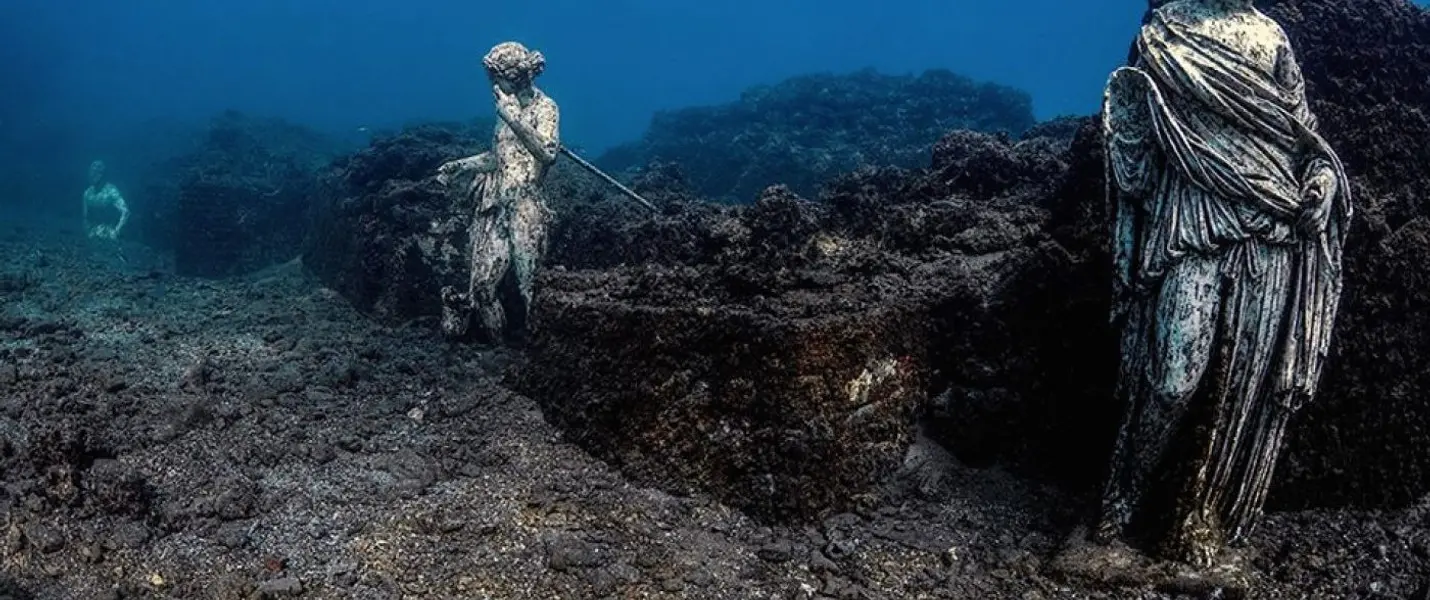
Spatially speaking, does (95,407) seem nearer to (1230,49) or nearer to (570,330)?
(570,330)

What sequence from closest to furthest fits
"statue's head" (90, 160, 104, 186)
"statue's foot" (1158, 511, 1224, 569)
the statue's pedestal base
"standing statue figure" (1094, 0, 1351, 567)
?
"standing statue figure" (1094, 0, 1351, 567) → the statue's pedestal base → "statue's foot" (1158, 511, 1224, 569) → "statue's head" (90, 160, 104, 186)

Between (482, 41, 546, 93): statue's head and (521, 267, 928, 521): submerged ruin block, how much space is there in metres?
3.73

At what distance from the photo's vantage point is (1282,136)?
3.94m

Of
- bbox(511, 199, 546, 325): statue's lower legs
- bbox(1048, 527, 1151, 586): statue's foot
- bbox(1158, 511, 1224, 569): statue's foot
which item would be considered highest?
bbox(511, 199, 546, 325): statue's lower legs

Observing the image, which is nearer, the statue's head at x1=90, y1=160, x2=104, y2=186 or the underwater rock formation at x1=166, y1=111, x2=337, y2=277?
the underwater rock formation at x1=166, y1=111, x2=337, y2=277

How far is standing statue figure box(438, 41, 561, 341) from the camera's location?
8.81 metres

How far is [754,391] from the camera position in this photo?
202 inches

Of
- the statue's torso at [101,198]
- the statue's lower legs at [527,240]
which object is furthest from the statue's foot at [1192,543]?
the statue's torso at [101,198]

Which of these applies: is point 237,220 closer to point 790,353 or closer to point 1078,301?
point 790,353

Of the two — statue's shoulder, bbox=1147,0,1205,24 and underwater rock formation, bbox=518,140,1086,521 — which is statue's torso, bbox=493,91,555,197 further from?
statue's shoulder, bbox=1147,0,1205,24

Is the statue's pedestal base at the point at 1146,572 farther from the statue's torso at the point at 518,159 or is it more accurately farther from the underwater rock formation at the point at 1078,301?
the statue's torso at the point at 518,159

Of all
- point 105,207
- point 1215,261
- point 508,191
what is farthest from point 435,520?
point 105,207

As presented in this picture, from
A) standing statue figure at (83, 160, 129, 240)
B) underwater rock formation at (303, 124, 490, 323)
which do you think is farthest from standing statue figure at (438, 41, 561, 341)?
standing statue figure at (83, 160, 129, 240)

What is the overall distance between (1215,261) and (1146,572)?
157cm
